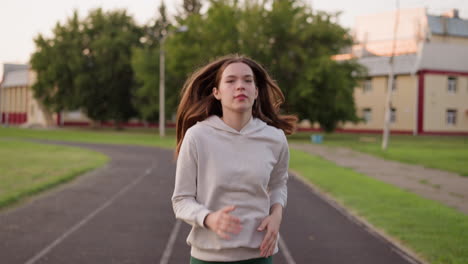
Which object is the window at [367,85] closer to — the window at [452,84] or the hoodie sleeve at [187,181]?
the window at [452,84]

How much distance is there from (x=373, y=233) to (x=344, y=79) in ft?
105

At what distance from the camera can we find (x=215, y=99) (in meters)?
2.95

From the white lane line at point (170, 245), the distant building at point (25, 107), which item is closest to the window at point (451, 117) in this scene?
the distant building at point (25, 107)

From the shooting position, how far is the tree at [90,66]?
2213 inches

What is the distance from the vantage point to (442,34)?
56812 mm

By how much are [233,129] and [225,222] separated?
0.48 m

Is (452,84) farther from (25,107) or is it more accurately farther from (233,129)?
(25,107)

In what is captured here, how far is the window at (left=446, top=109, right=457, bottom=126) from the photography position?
167 feet

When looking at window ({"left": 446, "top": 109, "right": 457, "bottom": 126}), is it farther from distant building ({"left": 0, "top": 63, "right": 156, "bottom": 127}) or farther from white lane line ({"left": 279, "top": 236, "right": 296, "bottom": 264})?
white lane line ({"left": 279, "top": 236, "right": 296, "bottom": 264})

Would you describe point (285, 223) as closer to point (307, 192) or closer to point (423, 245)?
point (423, 245)

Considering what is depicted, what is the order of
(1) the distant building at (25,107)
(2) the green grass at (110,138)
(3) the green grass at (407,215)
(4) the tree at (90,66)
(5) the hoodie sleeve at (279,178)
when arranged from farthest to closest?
(1) the distant building at (25,107) → (4) the tree at (90,66) → (2) the green grass at (110,138) → (3) the green grass at (407,215) → (5) the hoodie sleeve at (279,178)

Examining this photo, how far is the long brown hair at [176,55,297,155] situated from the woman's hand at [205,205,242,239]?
69 cm

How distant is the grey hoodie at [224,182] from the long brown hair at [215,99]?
30 centimetres

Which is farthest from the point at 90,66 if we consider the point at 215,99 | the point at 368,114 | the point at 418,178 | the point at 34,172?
the point at 215,99
